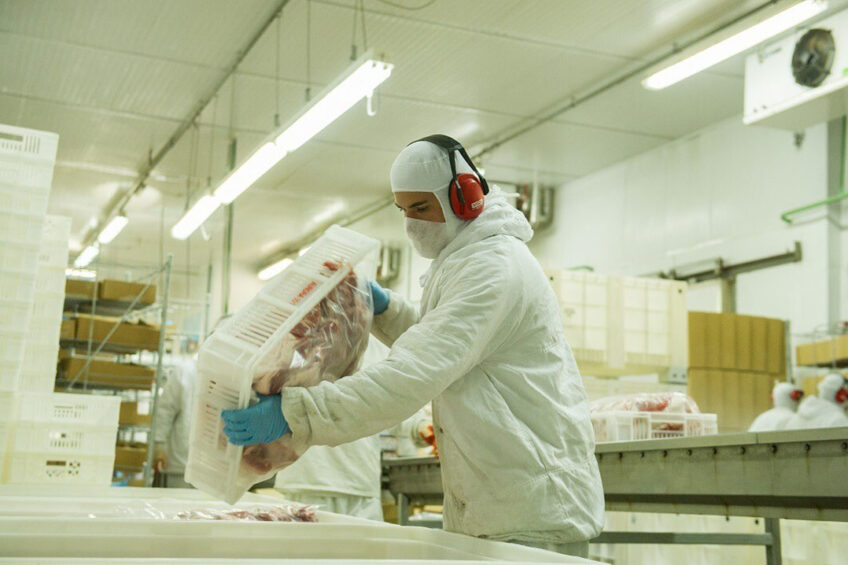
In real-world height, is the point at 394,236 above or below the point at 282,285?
above

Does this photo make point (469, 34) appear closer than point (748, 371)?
No

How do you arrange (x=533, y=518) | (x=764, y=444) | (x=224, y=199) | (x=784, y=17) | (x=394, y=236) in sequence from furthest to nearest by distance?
1. (x=394, y=236)
2. (x=224, y=199)
3. (x=784, y=17)
4. (x=764, y=444)
5. (x=533, y=518)

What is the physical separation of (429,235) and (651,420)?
1758mm

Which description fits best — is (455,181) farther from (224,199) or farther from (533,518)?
(224,199)

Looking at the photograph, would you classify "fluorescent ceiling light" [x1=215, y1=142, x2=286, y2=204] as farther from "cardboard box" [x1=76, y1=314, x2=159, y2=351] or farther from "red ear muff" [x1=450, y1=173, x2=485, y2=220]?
"red ear muff" [x1=450, y1=173, x2=485, y2=220]

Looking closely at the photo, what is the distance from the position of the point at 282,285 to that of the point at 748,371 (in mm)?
5672

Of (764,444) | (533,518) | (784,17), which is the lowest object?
(533,518)

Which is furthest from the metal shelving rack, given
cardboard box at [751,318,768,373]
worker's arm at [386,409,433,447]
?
cardboard box at [751,318,768,373]

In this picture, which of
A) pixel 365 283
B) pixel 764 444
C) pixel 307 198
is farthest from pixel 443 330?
pixel 307 198

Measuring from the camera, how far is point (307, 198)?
12.1 metres

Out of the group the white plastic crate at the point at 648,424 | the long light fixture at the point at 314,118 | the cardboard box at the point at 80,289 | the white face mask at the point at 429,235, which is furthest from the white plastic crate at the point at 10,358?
the cardboard box at the point at 80,289

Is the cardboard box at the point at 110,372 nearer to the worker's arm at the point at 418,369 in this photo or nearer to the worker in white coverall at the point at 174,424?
the worker in white coverall at the point at 174,424

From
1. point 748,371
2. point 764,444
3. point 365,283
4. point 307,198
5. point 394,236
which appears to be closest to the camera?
point 365,283

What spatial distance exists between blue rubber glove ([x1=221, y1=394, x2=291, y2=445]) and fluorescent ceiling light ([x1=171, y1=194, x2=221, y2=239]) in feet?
21.7
